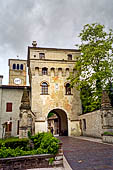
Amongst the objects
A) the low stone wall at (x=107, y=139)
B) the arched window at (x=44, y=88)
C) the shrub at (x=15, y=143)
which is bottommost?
the low stone wall at (x=107, y=139)

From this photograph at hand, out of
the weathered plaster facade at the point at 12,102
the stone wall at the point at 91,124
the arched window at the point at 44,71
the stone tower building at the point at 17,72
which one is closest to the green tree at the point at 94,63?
the stone wall at the point at 91,124

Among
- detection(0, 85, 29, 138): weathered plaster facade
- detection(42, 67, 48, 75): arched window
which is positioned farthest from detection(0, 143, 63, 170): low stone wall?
detection(42, 67, 48, 75): arched window

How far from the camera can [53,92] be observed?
77.1 feet

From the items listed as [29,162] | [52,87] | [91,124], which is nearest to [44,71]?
[52,87]

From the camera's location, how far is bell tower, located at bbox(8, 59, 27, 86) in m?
53.0

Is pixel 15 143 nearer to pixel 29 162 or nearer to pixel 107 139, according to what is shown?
pixel 29 162

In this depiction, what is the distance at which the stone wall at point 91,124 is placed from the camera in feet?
55.7

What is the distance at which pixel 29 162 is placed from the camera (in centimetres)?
557

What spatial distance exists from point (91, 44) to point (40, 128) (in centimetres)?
1352

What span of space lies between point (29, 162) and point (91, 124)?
48.0ft

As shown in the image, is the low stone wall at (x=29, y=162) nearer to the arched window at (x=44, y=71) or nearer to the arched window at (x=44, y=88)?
the arched window at (x=44, y=88)

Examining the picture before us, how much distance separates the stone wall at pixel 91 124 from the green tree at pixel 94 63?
980mm

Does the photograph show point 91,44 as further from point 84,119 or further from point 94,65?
point 84,119

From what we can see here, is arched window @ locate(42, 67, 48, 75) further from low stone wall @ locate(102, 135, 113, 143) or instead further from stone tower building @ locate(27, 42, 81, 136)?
low stone wall @ locate(102, 135, 113, 143)
